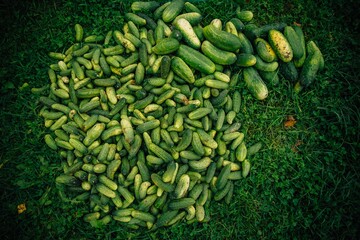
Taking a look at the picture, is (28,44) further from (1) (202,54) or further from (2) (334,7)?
(2) (334,7)

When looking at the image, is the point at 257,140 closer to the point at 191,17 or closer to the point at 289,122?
the point at 289,122

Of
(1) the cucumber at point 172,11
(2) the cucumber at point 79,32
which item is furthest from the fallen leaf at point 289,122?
(2) the cucumber at point 79,32

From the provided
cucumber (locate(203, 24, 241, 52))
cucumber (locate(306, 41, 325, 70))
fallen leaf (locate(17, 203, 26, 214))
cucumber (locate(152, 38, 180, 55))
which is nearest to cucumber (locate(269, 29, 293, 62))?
cucumber (locate(306, 41, 325, 70))

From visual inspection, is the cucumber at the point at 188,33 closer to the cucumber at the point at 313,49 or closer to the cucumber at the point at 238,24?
the cucumber at the point at 238,24

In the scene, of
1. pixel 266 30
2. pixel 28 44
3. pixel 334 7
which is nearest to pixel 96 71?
pixel 28 44

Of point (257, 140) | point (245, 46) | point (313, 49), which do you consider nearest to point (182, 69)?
point (245, 46)

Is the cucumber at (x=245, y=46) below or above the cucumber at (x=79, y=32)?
above

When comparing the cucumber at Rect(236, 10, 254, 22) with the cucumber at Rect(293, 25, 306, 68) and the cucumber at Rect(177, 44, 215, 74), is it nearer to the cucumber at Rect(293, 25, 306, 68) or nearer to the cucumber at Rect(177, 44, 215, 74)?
the cucumber at Rect(293, 25, 306, 68)
